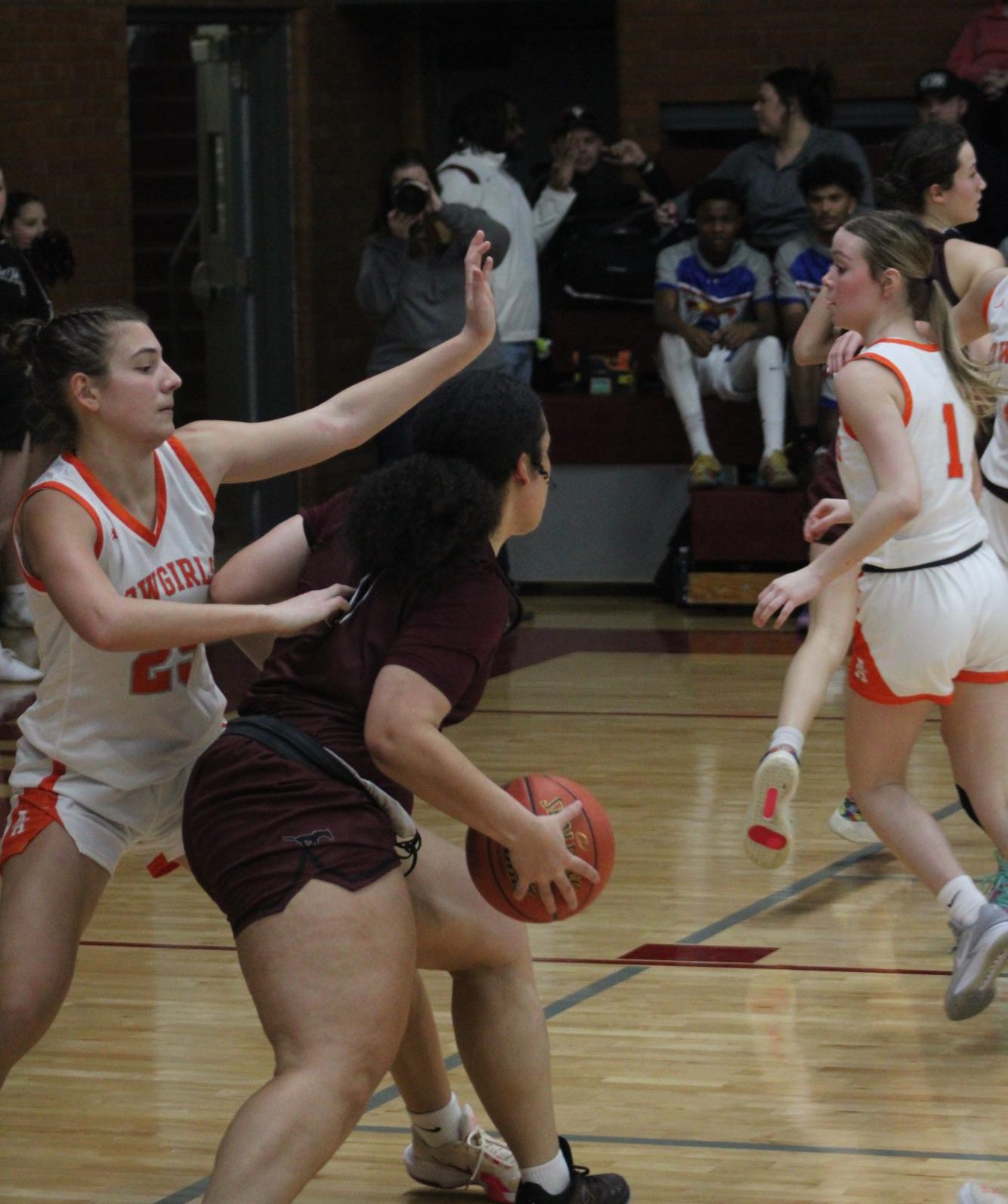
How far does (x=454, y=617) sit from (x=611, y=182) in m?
7.51

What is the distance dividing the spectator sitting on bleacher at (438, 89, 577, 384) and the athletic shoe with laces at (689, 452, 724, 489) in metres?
0.85

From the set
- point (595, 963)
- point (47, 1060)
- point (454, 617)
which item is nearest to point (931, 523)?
point (595, 963)

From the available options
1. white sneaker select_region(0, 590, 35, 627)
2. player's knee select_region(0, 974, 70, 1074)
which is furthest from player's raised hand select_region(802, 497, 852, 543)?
white sneaker select_region(0, 590, 35, 627)

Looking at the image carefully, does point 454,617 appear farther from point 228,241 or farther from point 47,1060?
point 228,241

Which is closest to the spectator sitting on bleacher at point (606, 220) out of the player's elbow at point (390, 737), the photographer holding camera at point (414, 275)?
the photographer holding camera at point (414, 275)

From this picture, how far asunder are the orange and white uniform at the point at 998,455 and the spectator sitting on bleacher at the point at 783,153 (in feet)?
16.3

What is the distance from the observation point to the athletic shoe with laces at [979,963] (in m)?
3.59

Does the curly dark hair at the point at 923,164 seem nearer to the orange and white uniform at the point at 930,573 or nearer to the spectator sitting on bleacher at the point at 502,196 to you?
the orange and white uniform at the point at 930,573

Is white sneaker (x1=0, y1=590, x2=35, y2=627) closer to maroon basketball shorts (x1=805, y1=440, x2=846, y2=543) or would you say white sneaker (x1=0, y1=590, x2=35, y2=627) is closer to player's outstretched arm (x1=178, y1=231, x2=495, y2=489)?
maroon basketball shorts (x1=805, y1=440, x2=846, y2=543)

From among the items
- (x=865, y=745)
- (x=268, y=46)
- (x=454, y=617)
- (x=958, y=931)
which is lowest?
(x=958, y=931)

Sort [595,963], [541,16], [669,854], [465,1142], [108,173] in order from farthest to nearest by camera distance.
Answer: [541,16] → [108,173] → [669,854] → [595,963] → [465,1142]

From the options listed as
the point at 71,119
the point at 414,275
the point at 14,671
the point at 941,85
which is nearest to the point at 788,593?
the point at 14,671

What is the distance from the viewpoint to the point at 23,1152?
3273 mm

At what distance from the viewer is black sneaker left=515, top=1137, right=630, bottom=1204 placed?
9.52ft
